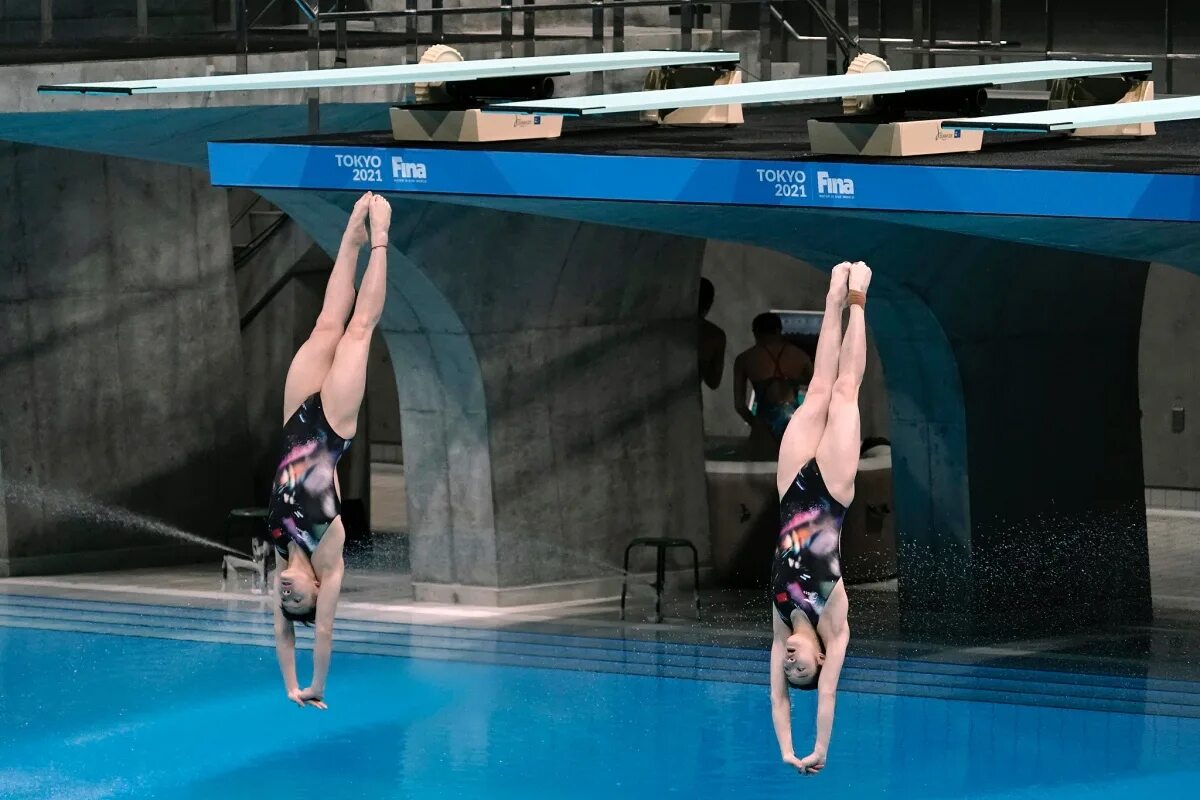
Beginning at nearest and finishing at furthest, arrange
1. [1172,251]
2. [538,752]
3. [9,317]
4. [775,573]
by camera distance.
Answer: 1. [775,573]
2. [1172,251]
3. [538,752]
4. [9,317]

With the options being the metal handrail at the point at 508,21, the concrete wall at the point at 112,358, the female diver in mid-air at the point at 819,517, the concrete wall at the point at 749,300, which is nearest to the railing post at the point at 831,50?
the metal handrail at the point at 508,21

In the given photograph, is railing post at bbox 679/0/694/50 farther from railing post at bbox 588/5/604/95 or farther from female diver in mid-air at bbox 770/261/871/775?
female diver in mid-air at bbox 770/261/871/775

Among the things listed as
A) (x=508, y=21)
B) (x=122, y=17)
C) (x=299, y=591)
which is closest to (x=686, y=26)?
(x=508, y=21)

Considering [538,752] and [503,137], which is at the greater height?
[503,137]

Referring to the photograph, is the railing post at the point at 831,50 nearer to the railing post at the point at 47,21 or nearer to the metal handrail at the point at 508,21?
the metal handrail at the point at 508,21

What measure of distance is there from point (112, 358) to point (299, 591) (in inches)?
328

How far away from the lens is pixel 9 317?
62.3 ft

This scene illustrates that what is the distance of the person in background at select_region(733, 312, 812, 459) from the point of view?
18.7m

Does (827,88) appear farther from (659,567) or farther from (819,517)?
(659,567)

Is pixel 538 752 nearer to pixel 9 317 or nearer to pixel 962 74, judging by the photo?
pixel 962 74

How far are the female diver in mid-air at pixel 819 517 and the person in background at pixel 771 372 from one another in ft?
25.5

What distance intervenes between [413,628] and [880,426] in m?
7.02

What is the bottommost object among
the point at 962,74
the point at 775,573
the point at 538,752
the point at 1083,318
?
the point at 538,752

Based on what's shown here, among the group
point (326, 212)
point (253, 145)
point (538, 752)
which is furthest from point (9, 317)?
point (538, 752)
